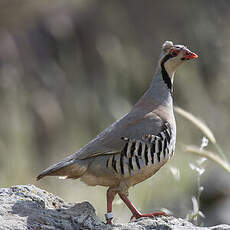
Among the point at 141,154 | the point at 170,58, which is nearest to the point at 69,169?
the point at 141,154

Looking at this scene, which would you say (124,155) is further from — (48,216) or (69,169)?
(48,216)

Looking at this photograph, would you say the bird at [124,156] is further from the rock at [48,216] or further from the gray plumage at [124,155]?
the rock at [48,216]

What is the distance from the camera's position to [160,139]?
5457 millimetres

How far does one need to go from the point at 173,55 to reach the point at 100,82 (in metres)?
7.42

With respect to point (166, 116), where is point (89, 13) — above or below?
above

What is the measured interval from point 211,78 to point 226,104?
4.95 ft

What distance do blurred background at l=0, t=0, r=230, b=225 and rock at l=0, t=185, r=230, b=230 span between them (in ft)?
6.99

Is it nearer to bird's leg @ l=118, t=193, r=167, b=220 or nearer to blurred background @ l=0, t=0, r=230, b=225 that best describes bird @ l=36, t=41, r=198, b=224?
bird's leg @ l=118, t=193, r=167, b=220

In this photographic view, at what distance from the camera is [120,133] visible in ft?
18.2

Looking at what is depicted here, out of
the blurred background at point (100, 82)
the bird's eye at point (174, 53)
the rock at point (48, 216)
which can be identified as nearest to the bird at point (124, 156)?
the rock at point (48, 216)

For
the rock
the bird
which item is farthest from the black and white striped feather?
the rock

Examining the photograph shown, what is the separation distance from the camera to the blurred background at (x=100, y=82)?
8.85 metres

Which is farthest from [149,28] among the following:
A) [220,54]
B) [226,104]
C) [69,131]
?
[69,131]

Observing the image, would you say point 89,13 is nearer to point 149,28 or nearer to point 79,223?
point 149,28
